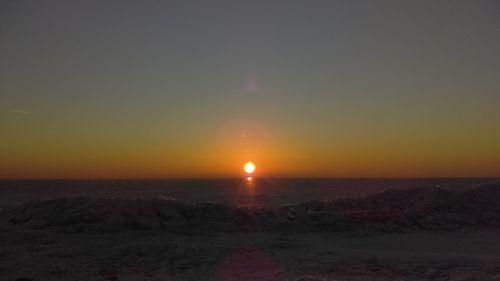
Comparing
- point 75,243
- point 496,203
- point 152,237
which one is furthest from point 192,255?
point 496,203

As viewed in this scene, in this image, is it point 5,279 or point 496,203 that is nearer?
point 5,279

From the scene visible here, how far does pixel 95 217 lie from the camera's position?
1283 cm

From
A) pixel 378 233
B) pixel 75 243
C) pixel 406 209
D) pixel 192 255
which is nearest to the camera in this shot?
pixel 192 255

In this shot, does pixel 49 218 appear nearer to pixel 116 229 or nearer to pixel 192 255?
pixel 116 229

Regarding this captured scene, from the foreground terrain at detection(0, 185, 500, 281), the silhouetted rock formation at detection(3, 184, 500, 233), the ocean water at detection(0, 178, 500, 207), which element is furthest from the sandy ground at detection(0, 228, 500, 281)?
the ocean water at detection(0, 178, 500, 207)

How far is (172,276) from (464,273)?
4800mm

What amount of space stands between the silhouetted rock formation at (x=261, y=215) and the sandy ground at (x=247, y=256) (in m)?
0.60

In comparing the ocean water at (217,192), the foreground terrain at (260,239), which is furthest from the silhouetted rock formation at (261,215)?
the ocean water at (217,192)

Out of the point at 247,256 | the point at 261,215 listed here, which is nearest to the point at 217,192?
the point at 261,215

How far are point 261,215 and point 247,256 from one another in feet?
13.6

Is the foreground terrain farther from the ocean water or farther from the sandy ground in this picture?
the ocean water

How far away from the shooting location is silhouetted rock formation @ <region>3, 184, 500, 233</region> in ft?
41.3

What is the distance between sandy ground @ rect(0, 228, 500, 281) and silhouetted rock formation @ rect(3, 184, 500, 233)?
602 millimetres

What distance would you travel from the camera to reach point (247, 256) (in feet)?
31.3
